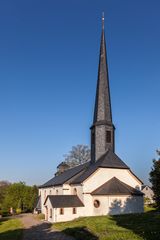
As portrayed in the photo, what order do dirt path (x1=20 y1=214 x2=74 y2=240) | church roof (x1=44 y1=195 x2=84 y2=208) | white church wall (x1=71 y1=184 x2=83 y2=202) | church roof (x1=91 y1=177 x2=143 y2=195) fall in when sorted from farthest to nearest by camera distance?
white church wall (x1=71 y1=184 x2=83 y2=202)
church roof (x1=91 y1=177 x2=143 y2=195)
church roof (x1=44 y1=195 x2=84 y2=208)
dirt path (x1=20 y1=214 x2=74 y2=240)

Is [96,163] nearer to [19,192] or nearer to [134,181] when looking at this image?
[134,181]

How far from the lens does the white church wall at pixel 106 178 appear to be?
1219 inches

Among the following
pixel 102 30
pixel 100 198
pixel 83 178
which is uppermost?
pixel 102 30

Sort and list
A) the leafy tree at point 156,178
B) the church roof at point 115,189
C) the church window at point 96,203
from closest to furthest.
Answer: the leafy tree at point 156,178 → the church roof at point 115,189 → the church window at point 96,203

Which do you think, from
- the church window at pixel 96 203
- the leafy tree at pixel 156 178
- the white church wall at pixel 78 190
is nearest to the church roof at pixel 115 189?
the church window at pixel 96 203

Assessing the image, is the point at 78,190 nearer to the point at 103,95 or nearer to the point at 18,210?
the point at 103,95

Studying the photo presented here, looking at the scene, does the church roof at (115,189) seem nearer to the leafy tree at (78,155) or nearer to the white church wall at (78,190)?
the white church wall at (78,190)

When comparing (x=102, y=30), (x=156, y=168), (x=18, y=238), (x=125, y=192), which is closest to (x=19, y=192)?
(x=125, y=192)

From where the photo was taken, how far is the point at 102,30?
131 feet

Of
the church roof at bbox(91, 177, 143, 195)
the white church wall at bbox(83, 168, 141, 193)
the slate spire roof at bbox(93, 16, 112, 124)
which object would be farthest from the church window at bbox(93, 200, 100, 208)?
the slate spire roof at bbox(93, 16, 112, 124)

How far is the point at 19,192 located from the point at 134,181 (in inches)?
949

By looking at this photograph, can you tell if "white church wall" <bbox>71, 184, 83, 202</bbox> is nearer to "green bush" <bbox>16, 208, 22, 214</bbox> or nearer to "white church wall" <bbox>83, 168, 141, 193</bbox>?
"white church wall" <bbox>83, 168, 141, 193</bbox>

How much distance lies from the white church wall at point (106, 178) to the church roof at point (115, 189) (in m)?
0.49

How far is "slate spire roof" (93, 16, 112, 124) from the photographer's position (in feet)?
116
